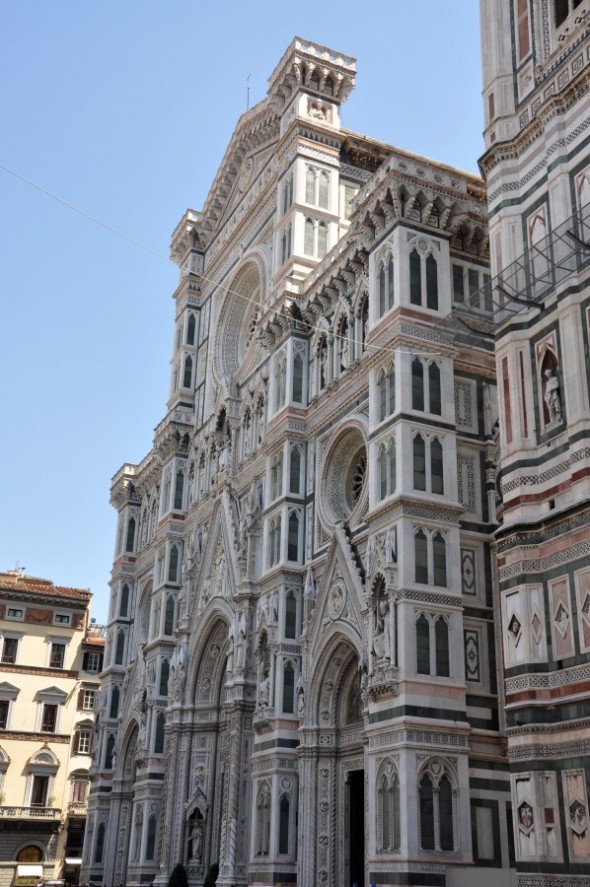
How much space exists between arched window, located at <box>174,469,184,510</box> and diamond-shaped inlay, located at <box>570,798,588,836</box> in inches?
1143

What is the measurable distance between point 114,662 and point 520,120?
114 feet

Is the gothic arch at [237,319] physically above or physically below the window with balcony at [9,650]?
above

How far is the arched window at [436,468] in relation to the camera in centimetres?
2673

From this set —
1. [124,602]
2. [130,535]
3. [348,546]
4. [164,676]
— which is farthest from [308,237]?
[124,602]

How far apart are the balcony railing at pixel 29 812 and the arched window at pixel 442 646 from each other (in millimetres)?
40569

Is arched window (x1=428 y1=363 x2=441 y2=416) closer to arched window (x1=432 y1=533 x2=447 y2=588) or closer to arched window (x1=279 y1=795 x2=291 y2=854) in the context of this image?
arched window (x1=432 y1=533 x2=447 y2=588)

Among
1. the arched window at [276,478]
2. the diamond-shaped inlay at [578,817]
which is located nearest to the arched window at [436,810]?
the diamond-shaped inlay at [578,817]

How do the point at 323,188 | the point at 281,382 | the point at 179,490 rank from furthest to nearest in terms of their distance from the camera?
the point at 179,490
the point at 323,188
the point at 281,382

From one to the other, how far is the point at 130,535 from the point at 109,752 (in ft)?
35.5

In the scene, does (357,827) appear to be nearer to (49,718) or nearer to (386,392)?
(386,392)

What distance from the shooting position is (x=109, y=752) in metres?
48.5

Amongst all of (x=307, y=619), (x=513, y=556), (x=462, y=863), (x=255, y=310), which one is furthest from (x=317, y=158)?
(x=462, y=863)

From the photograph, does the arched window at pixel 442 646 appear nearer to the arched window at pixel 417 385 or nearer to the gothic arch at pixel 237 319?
the arched window at pixel 417 385

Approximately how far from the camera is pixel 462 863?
23328mm
